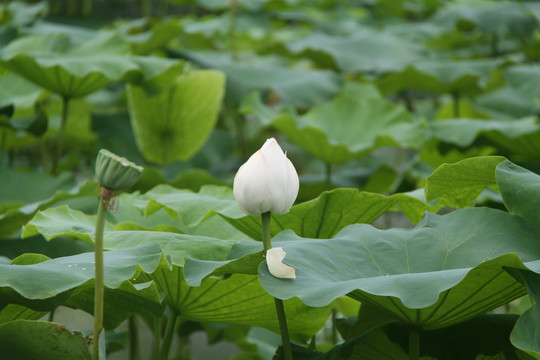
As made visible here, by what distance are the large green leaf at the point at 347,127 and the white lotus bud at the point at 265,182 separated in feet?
3.39

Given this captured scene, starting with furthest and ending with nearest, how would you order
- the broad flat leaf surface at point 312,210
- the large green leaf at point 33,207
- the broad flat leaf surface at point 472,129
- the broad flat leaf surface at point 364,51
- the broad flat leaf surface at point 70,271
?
the broad flat leaf surface at point 364,51 → the broad flat leaf surface at point 472,129 → the large green leaf at point 33,207 → the broad flat leaf surface at point 312,210 → the broad flat leaf surface at point 70,271

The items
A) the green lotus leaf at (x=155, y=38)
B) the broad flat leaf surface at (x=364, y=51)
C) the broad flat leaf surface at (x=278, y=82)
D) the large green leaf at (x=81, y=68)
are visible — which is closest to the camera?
the large green leaf at (x=81, y=68)

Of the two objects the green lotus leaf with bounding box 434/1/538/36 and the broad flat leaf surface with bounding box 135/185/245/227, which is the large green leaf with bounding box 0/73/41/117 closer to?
the broad flat leaf surface with bounding box 135/185/245/227

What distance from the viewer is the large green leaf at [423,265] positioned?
28.4 inches

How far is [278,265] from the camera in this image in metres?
0.73

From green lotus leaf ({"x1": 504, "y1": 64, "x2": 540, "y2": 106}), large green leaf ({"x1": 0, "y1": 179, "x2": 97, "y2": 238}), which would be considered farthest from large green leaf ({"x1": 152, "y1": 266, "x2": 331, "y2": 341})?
green lotus leaf ({"x1": 504, "y1": 64, "x2": 540, "y2": 106})

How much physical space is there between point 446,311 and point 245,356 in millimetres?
684

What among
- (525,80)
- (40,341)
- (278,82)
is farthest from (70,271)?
(525,80)

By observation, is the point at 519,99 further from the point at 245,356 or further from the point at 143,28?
the point at 245,356

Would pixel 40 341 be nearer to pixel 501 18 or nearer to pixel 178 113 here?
pixel 178 113

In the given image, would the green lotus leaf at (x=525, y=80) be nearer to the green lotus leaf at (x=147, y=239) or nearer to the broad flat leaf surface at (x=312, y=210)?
the broad flat leaf surface at (x=312, y=210)

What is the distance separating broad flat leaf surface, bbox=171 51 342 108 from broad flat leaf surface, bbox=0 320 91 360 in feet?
4.76

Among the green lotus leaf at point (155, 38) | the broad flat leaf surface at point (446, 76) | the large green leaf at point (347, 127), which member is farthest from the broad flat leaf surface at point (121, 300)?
the broad flat leaf surface at point (446, 76)

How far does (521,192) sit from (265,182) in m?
0.32
